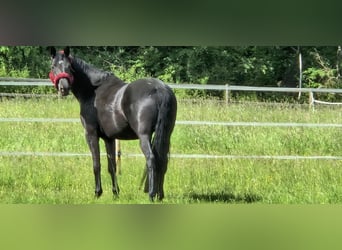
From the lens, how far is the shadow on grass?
7.84 ft

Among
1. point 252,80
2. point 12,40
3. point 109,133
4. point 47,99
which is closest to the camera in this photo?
point 12,40

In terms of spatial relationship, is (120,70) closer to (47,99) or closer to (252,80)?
(47,99)

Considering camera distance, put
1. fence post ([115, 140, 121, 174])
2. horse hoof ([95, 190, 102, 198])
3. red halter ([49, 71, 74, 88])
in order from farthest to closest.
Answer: fence post ([115, 140, 121, 174]) → horse hoof ([95, 190, 102, 198]) → red halter ([49, 71, 74, 88])

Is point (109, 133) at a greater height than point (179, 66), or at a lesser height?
lesser

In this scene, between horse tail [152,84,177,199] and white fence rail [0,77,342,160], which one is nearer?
horse tail [152,84,177,199]

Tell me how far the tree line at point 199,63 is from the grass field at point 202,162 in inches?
6.8

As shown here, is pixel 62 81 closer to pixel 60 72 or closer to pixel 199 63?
pixel 60 72

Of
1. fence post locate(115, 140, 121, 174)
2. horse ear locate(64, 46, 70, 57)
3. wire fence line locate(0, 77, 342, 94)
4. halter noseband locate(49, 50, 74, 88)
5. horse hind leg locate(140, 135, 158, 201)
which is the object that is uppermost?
horse ear locate(64, 46, 70, 57)

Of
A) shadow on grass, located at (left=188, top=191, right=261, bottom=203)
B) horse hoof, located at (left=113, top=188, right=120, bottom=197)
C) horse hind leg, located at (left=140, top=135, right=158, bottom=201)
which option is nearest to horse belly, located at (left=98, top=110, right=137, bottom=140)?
horse hind leg, located at (left=140, top=135, right=158, bottom=201)

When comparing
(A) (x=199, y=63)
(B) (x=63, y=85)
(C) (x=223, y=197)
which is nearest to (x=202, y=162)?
(C) (x=223, y=197)

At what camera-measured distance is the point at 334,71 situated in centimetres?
314

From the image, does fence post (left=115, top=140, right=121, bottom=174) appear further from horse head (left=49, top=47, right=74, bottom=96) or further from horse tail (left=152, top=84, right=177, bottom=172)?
horse head (left=49, top=47, right=74, bottom=96)
